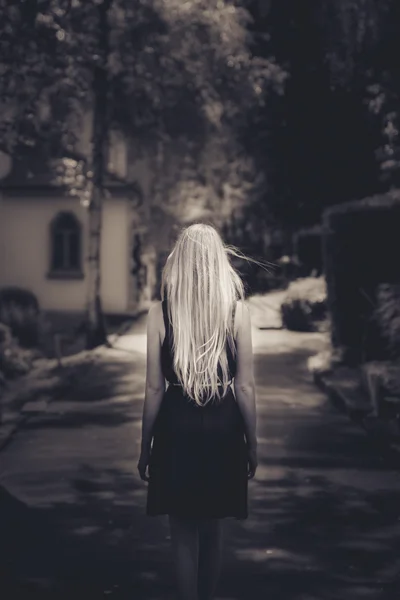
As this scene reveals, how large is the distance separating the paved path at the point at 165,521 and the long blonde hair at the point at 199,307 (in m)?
1.62

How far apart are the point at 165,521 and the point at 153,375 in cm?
314

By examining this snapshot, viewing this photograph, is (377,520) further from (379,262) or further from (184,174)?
(184,174)

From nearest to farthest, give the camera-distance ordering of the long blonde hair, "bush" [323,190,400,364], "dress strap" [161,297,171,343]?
1. the long blonde hair
2. "dress strap" [161,297,171,343]
3. "bush" [323,190,400,364]

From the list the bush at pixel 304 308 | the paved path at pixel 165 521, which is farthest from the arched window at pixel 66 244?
the paved path at pixel 165 521

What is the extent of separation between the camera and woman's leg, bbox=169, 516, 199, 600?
4.81 meters

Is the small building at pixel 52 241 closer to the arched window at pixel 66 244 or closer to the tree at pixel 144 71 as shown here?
the arched window at pixel 66 244

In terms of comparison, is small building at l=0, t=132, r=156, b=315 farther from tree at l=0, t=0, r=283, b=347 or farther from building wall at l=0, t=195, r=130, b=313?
tree at l=0, t=0, r=283, b=347

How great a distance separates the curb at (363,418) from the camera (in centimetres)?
1087

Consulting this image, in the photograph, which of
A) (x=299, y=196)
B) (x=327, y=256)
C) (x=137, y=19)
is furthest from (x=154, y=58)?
(x=327, y=256)

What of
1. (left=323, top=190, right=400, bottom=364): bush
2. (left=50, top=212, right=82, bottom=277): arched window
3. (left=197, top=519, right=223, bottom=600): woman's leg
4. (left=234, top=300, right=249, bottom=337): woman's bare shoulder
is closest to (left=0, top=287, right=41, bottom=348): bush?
(left=323, top=190, right=400, bottom=364): bush

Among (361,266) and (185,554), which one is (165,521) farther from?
(361,266)

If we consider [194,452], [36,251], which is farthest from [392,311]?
[36,251]

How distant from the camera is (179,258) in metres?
4.68

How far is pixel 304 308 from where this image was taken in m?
28.9
